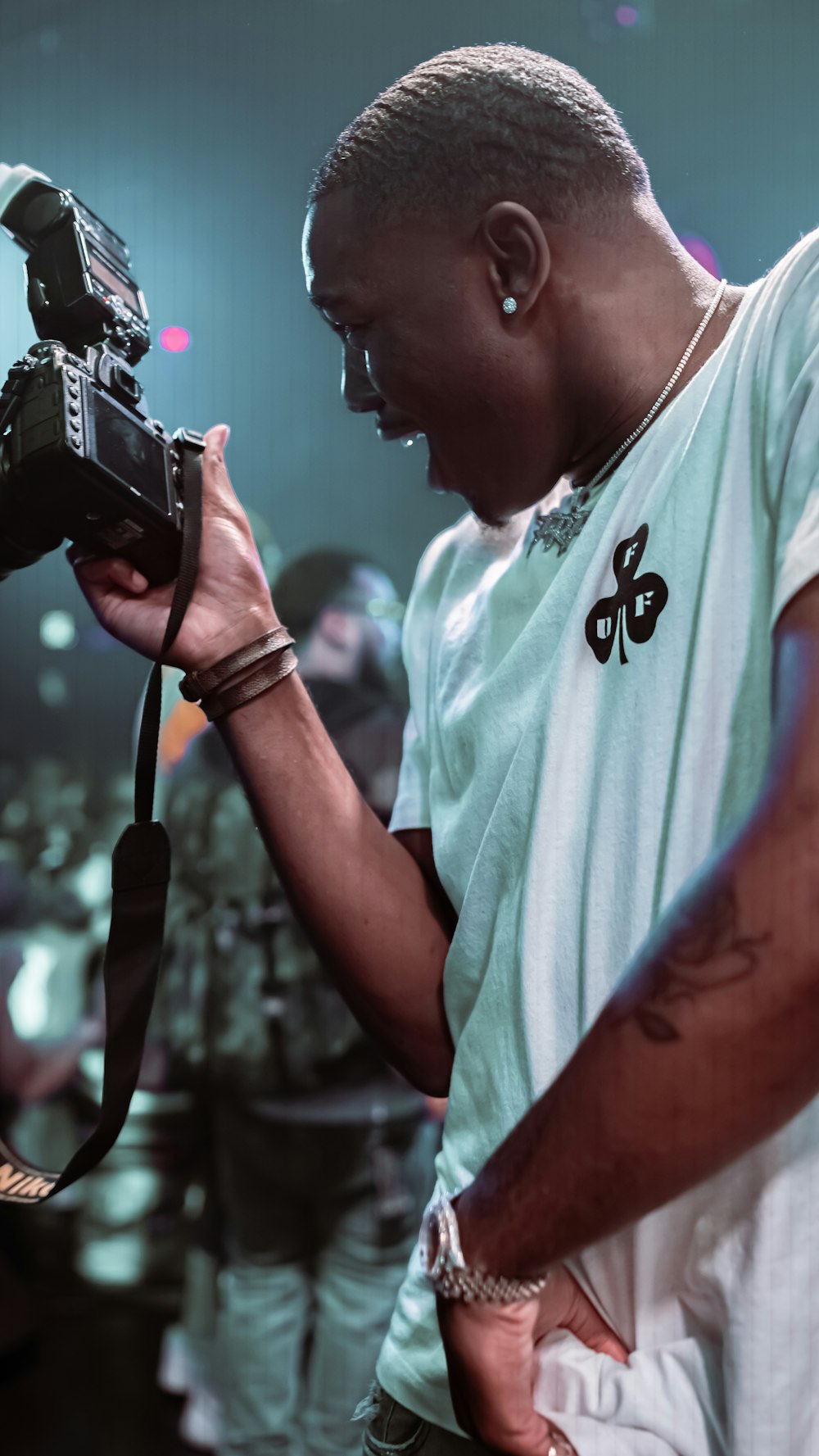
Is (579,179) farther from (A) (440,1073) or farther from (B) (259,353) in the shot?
(B) (259,353)

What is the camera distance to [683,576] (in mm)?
510

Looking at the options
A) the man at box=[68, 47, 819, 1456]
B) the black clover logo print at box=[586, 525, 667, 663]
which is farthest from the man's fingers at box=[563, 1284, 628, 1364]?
the black clover logo print at box=[586, 525, 667, 663]

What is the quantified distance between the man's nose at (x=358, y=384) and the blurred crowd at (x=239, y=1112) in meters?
1.08

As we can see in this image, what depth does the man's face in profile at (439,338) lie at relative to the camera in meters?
0.65

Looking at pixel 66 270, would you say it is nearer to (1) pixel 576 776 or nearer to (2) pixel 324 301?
(2) pixel 324 301

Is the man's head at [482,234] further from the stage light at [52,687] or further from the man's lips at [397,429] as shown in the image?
the stage light at [52,687]

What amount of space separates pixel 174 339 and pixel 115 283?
84cm

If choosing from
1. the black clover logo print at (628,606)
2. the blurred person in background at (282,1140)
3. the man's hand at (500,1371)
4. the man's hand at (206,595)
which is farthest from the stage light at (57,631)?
the man's hand at (500,1371)

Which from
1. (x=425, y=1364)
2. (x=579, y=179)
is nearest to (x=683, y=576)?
(x=579, y=179)

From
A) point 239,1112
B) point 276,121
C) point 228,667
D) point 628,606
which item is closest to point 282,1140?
point 239,1112

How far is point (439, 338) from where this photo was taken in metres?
0.66

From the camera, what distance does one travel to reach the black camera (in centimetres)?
67

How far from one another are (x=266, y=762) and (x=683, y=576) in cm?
33

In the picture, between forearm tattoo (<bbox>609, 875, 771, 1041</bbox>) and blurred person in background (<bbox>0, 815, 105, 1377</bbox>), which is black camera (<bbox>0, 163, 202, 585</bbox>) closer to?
forearm tattoo (<bbox>609, 875, 771, 1041</bbox>)
